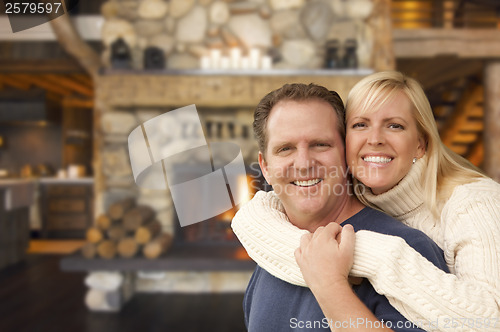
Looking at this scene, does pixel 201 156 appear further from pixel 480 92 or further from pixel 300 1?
pixel 480 92

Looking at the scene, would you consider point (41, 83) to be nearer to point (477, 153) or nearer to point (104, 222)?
point (104, 222)

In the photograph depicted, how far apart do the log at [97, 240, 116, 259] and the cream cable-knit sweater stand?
7.88 ft

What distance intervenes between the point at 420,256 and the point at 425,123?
1.42ft

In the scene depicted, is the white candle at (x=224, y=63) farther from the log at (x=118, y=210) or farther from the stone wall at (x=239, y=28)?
the log at (x=118, y=210)

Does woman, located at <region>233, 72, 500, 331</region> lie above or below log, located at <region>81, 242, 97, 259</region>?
above

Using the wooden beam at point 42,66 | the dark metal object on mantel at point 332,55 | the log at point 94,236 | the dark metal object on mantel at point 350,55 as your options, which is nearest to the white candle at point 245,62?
the dark metal object on mantel at point 332,55

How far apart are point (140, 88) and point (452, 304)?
3.03 m

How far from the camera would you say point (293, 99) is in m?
0.98

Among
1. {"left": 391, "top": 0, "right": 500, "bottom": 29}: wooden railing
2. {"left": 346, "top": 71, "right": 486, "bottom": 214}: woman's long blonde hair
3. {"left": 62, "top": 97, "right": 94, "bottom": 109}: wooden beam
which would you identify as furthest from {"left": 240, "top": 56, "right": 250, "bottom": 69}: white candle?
{"left": 62, "top": 97, "right": 94, "bottom": 109}: wooden beam

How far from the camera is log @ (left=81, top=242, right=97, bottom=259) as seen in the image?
317cm

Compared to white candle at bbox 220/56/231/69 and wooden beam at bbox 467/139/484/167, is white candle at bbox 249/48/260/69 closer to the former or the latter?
white candle at bbox 220/56/231/69

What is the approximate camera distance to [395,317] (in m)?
0.77

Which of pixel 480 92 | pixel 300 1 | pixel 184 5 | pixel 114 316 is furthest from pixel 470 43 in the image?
pixel 114 316

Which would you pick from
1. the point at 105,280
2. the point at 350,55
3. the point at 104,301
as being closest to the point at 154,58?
the point at 350,55
